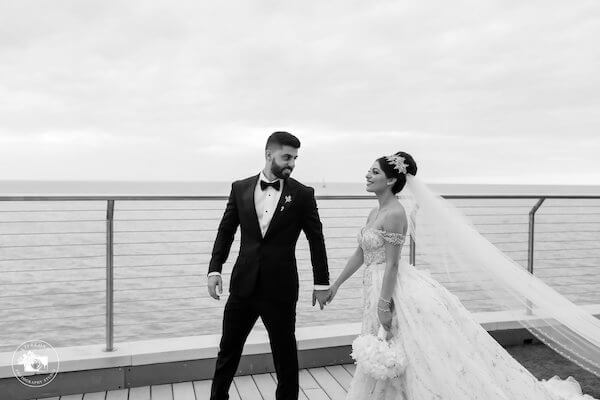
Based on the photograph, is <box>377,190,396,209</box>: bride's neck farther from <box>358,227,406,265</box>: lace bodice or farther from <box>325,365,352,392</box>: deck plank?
<box>325,365,352,392</box>: deck plank

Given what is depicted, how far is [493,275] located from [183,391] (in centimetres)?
212

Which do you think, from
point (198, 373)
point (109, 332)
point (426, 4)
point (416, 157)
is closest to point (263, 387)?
point (198, 373)

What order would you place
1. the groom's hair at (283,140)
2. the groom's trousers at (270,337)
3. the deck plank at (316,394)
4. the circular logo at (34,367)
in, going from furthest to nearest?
the deck plank at (316,394), the circular logo at (34,367), the groom's trousers at (270,337), the groom's hair at (283,140)

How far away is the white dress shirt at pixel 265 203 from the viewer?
3.10 metres

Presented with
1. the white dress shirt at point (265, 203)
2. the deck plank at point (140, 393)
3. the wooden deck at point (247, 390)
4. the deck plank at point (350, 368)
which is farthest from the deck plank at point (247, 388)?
the white dress shirt at point (265, 203)

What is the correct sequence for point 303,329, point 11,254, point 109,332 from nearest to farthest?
point 109,332 < point 303,329 < point 11,254

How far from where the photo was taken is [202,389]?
12.2 feet

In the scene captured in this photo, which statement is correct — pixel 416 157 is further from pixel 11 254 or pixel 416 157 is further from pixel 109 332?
pixel 11 254

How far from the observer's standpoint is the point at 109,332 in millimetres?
3750

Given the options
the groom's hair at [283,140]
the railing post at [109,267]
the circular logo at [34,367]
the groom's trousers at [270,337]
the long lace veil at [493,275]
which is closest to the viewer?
the groom's hair at [283,140]

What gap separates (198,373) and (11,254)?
712 inches

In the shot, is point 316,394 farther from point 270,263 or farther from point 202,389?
point 270,263

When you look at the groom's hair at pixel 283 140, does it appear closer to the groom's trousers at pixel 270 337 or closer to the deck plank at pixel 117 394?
the groom's trousers at pixel 270 337

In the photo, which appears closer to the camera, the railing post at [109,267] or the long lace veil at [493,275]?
the long lace veil at [493,275]
